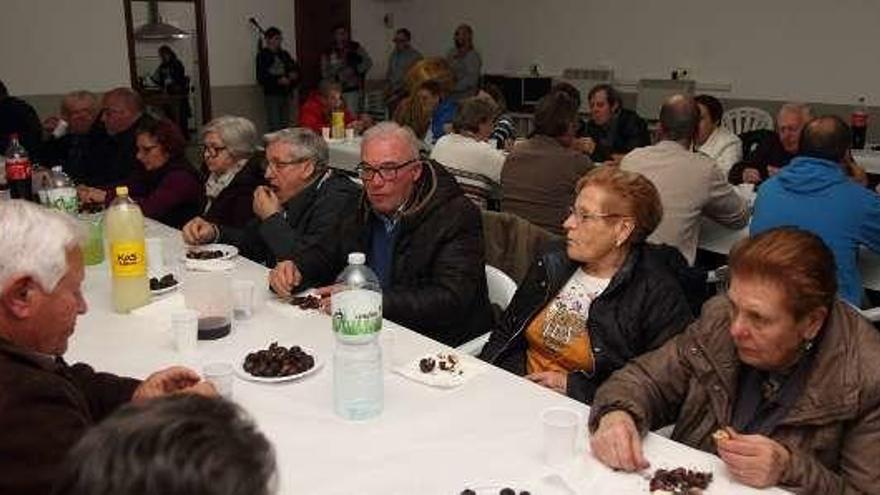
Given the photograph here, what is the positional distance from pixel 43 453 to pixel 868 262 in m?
3.49

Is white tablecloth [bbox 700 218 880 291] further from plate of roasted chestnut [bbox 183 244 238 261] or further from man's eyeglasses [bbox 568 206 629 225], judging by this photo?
plate of roasted chestnut [bbox 183 244 238 261]

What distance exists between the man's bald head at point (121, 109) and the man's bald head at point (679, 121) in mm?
3081

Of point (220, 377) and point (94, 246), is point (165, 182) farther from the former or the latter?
point (220, 377)

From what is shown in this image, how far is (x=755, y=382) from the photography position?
1.74 metres

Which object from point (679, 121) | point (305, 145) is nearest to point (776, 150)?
point (679, 121)

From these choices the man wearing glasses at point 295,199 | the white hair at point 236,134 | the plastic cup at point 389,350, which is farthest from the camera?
the white hair at point 236,134

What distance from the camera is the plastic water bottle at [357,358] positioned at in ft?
5.76

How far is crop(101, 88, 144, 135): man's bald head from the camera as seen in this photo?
15.5ft

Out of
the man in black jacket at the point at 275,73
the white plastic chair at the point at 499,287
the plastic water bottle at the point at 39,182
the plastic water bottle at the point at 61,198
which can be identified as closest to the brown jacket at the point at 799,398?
the white plastic chair at the point at 499,287

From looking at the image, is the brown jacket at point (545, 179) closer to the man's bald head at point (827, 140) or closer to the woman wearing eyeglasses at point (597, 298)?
the man's bald head at point (827, 140)

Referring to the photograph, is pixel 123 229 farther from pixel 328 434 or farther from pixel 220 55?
pixel 220 55

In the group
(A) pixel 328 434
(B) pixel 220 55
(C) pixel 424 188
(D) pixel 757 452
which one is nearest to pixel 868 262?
(C) pixel 424 188

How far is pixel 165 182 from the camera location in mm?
3998

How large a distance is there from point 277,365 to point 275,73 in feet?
25.8
